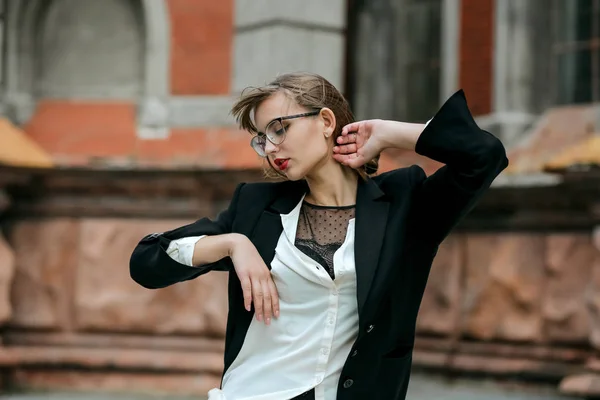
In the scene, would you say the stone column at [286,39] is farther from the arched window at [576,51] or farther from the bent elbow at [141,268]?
the bent elbow at [141,268]

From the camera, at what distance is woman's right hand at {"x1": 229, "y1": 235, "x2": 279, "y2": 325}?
251 cm

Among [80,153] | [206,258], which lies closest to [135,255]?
[206,258]

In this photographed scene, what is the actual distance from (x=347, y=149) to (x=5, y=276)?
5.32 meters

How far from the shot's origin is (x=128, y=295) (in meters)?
7.52

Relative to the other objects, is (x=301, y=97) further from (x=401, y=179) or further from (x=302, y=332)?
(x=302, y=332)

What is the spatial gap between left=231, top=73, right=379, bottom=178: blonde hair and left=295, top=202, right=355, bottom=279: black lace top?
113 mm

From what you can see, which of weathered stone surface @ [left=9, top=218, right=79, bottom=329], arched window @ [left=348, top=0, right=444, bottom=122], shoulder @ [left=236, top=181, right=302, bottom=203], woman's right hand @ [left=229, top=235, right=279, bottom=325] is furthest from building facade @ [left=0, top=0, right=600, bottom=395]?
woman's right hand @ [left=229, top=235, right=279, bottom=325]

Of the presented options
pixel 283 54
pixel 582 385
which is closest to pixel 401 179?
pixel 582 385

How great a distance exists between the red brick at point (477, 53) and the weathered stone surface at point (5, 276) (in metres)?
3.48

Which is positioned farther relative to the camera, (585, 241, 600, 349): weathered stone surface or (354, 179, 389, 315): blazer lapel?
(585, 241, 600, 349): weathered stone surface

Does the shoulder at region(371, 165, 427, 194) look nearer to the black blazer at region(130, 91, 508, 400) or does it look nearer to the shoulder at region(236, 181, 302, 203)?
the black blazer at region(130, 91, 508, 400)

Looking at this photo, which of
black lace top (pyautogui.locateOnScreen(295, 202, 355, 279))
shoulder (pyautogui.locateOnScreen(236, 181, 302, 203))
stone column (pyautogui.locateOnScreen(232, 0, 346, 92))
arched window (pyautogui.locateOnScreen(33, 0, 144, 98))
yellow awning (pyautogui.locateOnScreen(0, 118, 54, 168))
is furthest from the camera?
arched window (pyautogui.locateOnScreen(33, 0, 144, 98))

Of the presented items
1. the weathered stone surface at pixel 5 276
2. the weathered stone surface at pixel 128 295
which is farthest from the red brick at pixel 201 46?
the weathered stone surface at pixel 5 276

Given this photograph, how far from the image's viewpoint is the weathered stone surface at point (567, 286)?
6.95 metres
